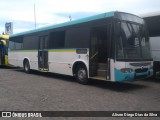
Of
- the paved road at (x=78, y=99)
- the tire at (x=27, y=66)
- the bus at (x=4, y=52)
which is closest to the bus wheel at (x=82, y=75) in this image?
the paved road at (x=78, y=99)

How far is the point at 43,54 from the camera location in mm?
14305

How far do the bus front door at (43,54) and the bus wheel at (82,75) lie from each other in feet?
10.6

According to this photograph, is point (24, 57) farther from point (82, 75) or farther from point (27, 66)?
point (82, 75)

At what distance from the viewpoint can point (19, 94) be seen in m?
8.81

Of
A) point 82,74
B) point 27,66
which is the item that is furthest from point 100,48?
point 27,66

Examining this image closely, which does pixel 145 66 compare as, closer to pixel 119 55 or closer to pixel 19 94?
pixel 119 55

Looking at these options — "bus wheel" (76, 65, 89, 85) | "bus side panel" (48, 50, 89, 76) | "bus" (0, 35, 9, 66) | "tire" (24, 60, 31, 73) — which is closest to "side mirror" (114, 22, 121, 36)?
"bus side panel" (48, 50, 89, 76)

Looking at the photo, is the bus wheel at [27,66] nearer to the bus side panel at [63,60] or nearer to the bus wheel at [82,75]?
the bus side panel at [63,60]

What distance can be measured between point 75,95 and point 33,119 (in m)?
2.93

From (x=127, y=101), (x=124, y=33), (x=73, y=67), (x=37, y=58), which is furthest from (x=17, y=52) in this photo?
(x=127, y=101)

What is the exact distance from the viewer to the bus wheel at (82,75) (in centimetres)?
1083

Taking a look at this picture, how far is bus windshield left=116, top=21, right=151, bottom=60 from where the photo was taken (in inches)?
364

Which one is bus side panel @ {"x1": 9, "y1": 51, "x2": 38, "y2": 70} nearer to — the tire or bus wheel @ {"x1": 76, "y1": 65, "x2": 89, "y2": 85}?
the tire

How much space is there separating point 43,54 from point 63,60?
2387 mm
